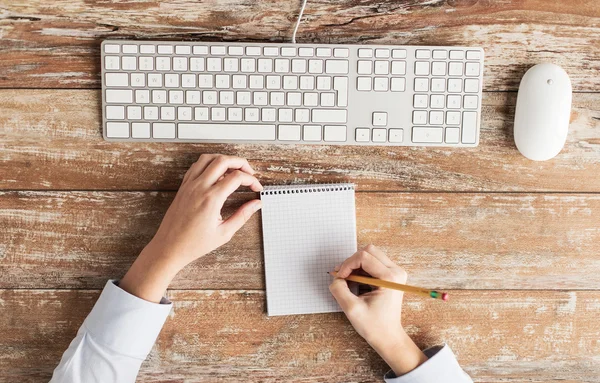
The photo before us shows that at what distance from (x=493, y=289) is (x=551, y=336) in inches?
5.9

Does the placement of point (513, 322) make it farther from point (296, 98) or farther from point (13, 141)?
point (13, 141)

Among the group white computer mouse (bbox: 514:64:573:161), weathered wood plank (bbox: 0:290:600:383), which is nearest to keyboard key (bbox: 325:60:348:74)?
white computer mouse (bbox: 514:64:573:161)

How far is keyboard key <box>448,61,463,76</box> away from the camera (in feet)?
2.89

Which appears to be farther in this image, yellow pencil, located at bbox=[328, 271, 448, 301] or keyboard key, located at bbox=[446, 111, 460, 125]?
keyboard key, located at bbox=[446, 111, 460, 125]

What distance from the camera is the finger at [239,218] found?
88 centimetres

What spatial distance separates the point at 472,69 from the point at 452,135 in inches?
4.9

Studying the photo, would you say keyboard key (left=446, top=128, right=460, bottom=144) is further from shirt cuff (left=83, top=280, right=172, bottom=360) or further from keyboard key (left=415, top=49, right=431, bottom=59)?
shirt cuff (left=83, top=280, right=172, bottom=360)

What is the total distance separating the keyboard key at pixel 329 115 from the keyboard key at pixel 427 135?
0.13 meters

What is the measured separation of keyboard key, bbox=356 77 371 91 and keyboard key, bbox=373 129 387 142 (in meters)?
0.08

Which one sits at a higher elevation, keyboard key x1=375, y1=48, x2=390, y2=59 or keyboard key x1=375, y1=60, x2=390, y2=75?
keyboard key x1=375, y1=48, x2=390, y2=59

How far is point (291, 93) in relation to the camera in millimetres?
883

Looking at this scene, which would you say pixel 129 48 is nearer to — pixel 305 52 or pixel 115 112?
pixel 115 112

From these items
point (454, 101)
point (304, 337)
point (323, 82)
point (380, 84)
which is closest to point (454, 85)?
point (454, 101)

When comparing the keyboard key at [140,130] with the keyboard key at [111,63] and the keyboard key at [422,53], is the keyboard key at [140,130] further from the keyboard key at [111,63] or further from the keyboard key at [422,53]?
the keyboard key at [422,53]
